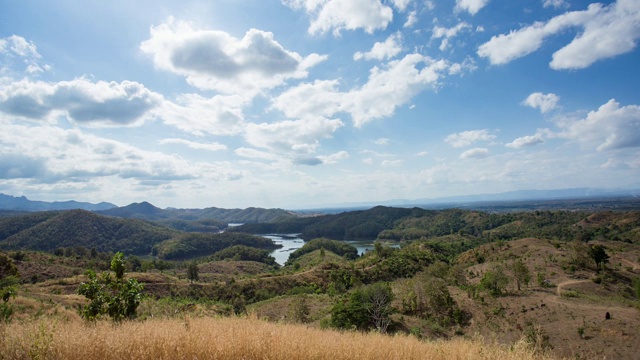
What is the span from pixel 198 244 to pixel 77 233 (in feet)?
182

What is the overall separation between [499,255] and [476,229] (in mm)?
94723

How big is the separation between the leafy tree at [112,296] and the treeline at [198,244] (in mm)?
154622

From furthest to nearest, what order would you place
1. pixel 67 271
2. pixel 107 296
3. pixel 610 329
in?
pixel 67 271 < pixel 610 329 < pixel 107 296

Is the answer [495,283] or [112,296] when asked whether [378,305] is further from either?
[112,296]

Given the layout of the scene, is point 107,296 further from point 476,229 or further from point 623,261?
point 476,229

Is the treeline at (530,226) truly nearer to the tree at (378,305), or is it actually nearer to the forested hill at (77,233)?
the tree at (378,305)

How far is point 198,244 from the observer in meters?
164

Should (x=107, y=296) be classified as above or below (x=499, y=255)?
above

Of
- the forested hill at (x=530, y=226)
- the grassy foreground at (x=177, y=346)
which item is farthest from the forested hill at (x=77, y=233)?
the grassy foreground at (x=177, y=346)

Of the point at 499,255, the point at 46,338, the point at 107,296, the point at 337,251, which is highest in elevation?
the point at 46,338

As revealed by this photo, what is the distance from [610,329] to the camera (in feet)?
75.0

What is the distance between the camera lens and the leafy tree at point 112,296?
24.3 feet

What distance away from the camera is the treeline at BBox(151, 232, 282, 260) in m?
150

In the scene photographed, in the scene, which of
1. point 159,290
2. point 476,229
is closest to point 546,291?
point 159,290
